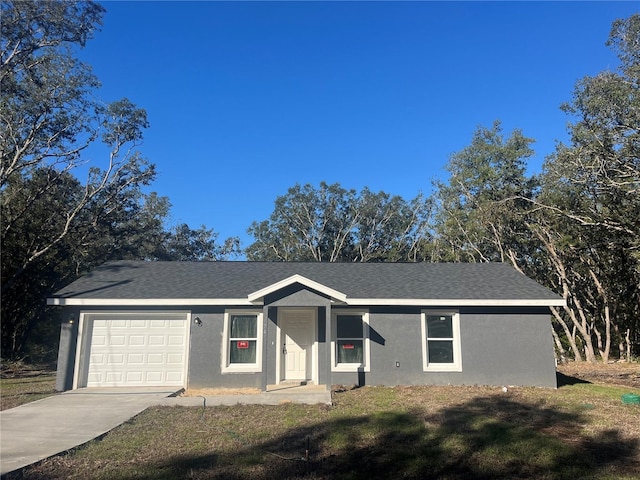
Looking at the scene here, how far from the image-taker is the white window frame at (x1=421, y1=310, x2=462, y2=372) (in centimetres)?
1295

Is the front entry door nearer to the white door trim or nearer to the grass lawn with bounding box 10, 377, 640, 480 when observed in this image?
the white door trim

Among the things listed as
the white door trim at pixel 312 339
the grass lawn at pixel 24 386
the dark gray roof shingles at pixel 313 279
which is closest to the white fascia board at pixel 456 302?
the dark gray roof shingles at pixel 313 279

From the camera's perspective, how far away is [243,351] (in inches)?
511

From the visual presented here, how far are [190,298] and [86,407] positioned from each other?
149 inches

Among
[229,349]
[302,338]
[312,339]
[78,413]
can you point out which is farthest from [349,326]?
[78,413]

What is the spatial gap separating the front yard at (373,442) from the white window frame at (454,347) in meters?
2.29

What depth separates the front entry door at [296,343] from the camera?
1329cm

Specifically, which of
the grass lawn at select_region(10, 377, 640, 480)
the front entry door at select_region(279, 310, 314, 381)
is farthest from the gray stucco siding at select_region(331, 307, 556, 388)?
the grass lawn at select_region(10, 377, 640, 480)

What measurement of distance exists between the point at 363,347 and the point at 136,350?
651cm

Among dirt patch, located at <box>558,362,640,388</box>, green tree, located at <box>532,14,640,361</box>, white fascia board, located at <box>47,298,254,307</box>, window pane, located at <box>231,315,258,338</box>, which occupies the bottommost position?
dirt patch, located at <box>558,362,640,388</box>

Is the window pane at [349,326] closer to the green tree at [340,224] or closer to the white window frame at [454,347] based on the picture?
the white window frame at [454,347]

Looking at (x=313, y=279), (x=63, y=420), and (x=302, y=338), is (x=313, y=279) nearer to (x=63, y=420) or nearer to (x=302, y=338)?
(x=302, y=338)

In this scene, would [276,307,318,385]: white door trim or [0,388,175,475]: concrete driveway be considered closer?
[0,388,175,475]: concrete driveway

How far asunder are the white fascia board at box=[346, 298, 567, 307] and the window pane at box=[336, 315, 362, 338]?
2.21 feet
